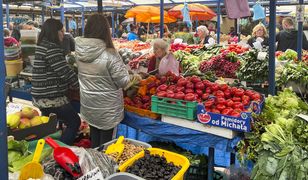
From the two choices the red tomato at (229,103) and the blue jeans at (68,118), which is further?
the blue jeans at (68,118)

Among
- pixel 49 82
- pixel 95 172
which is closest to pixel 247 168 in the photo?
pixel 95 172

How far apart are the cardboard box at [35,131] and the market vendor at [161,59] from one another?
2.19 meters

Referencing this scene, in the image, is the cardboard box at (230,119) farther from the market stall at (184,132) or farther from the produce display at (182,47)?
the produce display at (182,47)

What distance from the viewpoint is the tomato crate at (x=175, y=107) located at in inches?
128

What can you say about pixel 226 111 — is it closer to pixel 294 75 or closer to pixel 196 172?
pixel 196 172

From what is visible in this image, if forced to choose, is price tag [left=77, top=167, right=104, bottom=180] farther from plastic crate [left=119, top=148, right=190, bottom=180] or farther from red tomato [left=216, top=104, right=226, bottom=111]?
red tomato [left=216, top=104, right=226, bottom=111]

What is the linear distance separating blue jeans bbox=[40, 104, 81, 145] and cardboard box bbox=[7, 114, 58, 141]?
3.97ft

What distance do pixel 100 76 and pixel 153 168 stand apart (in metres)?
1.39

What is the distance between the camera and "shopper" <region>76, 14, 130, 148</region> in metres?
3.33

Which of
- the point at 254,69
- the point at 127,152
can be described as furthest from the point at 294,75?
the point at 127,152

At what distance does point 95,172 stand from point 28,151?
26.3 inches

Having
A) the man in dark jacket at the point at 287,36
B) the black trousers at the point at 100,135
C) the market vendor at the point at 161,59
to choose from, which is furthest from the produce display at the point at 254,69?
the black trousers at the point at 100,135

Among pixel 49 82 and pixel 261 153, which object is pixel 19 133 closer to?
pixel 49 82

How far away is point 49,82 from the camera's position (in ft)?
12.4
